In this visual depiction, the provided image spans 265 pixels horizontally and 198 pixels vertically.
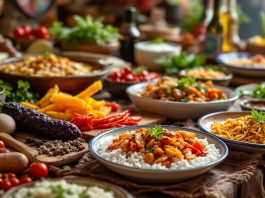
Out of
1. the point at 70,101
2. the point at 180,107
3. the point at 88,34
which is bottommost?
the point at 180,107

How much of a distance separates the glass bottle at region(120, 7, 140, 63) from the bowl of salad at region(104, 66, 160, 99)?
95cm

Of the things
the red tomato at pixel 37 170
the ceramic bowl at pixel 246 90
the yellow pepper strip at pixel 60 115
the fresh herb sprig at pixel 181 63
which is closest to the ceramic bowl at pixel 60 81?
the yellow pepper strip at pixel 60 115

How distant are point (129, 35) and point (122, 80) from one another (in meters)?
1.12

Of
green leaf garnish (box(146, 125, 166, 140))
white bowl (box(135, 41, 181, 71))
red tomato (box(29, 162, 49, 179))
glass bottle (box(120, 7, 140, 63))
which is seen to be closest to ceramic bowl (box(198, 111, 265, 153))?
green leaf garnish (box(146, 125, 166, 140))

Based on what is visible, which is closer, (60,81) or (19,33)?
(60,81)

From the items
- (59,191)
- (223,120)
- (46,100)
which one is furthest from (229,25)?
(59,191)

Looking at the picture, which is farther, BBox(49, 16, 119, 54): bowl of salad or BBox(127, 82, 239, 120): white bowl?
BBox(49, 16, 119, 54): bowl of salad

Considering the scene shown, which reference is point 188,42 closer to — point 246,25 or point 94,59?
point 94,59

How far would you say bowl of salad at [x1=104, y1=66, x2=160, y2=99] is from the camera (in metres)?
3.15

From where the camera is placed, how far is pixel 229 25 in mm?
4426

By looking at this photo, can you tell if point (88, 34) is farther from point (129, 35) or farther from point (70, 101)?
point (70, 101)

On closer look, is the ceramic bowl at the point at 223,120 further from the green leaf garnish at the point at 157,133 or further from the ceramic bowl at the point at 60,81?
the ceramic bowl at the point at 60,81

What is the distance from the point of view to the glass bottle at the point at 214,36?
13.4ft

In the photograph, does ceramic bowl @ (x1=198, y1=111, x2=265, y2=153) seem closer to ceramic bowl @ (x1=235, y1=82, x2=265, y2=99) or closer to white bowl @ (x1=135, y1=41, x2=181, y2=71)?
ceramic bowl @ (x1=235, y1=82, x2=265, y2=99)
